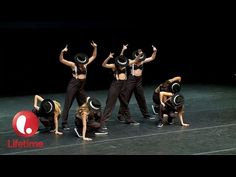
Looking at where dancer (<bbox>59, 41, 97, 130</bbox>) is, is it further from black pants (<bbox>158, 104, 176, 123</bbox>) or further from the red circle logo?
black pants (<bbox>158, 104, 176, 123</bbox>)

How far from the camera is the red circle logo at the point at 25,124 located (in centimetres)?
699

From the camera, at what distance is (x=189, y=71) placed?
47.0 feet

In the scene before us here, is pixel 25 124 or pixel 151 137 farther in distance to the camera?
pixel 151 137

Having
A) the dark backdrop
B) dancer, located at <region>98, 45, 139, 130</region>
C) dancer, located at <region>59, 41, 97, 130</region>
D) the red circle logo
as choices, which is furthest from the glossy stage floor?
the dark backdrop

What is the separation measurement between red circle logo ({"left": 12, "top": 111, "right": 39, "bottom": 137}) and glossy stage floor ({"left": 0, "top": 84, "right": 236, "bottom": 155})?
114 mm

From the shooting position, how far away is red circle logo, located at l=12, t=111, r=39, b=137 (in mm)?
6988

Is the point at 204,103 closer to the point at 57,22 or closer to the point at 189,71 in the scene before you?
the point at 189,71

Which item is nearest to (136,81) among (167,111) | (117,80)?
(117,80)

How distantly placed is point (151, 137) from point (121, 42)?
7.09 m

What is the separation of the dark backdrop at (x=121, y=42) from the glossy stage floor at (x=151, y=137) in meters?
3.85

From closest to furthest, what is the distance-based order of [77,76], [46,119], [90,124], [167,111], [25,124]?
[25,124] < [90,124] < [46,119] < [77,76] < [167,111]

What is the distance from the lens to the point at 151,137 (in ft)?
23.4

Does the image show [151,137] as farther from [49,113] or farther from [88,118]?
[49,113]

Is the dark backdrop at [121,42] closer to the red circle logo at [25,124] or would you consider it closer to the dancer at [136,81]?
the dancer at [136,81]
